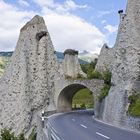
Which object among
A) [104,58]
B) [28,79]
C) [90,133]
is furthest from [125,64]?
[104,58]

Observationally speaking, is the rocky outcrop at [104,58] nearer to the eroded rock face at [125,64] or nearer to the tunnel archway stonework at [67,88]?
the tunnel archway stonework at [67,88]

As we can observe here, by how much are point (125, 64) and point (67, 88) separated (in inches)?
970

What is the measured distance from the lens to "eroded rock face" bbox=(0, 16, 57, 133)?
4453 centimetres

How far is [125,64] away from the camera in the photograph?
35125mm

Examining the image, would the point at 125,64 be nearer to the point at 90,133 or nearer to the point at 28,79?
the point at 90,133

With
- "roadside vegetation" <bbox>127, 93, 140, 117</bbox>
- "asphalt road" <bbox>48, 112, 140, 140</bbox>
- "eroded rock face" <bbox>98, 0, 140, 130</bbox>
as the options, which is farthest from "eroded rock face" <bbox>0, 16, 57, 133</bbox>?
"asphalt road" <bbox>48, 112, 140, 140</bbox>

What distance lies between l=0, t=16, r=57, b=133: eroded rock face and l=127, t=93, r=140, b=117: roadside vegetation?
16177mm

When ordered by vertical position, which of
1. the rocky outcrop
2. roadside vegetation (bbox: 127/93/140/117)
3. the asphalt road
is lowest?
the asphalt road

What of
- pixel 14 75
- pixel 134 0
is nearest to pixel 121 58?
pixel 134 0

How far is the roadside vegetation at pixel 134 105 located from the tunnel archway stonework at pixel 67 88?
73.2ft

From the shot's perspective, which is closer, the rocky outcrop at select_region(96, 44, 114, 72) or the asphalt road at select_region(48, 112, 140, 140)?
the asphalt road at select_region(48, 112, 140, 140)

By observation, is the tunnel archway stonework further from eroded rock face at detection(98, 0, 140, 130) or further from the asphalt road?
the asphalt road

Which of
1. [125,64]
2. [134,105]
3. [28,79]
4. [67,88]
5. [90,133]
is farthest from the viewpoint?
[67,88]

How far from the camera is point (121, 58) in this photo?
36.3 metres
